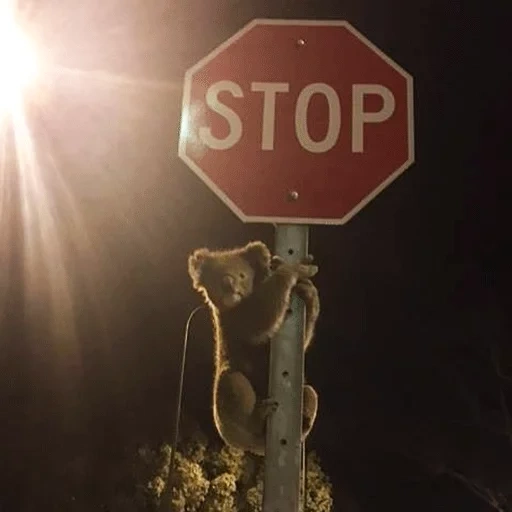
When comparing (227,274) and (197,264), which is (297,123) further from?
(197,264)

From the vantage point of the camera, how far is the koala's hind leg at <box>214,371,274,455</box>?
1.67 metres

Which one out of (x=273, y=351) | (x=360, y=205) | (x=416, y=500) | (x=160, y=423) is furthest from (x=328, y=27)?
(x=416, y=500)

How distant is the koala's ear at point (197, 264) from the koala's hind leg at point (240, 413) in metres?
0.30

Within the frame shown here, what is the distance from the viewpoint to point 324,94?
1869 millimetres

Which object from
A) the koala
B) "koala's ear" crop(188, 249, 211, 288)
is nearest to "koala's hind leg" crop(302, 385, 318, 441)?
the koala

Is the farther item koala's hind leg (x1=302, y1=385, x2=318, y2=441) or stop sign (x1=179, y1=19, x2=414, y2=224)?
koala's hind leg (x1=302, y1=385, x2=318, y2=441)

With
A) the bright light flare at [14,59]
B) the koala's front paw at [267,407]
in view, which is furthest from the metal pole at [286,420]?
the bright light flare at [14,59]

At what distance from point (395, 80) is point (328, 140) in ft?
0.72

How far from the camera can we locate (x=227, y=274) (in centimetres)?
206

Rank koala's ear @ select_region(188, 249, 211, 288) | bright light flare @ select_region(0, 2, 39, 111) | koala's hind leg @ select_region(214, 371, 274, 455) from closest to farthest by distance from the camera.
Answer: koala's hind leg @ select_region(214, 371, 274, 455), koala's ear @ select_region(188, 249, 211, 288), bright light flare @ select_region(0, 2, 39, 111)

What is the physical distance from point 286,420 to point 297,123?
0.62 m

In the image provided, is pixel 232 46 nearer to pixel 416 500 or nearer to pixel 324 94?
pixel 324 94

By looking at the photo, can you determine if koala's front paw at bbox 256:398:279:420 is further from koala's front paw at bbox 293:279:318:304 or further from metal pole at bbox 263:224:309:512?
koala's front paw at bbox 293:279:318:304

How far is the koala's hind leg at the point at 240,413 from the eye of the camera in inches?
65.8
